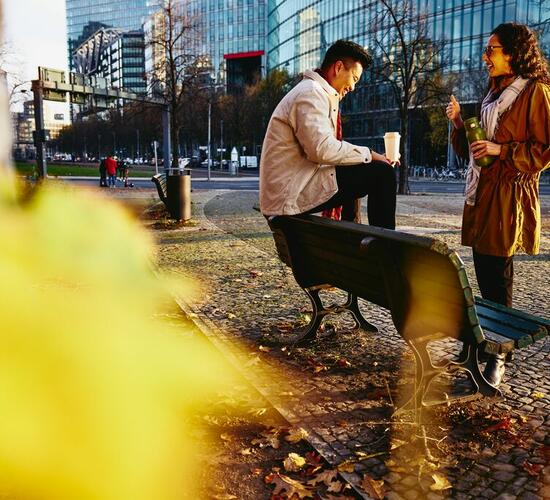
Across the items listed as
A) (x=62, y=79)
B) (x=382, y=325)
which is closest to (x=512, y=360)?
(x=382, y=325)

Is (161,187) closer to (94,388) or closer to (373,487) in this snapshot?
(94,388)

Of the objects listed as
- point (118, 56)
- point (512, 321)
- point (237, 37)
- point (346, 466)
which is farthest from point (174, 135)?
point (118, 56)

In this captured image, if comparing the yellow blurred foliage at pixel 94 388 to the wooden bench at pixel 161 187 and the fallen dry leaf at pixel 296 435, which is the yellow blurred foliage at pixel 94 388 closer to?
the fallen dry leaf at pixel 296 435

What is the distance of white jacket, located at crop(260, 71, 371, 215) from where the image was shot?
12.8 ft

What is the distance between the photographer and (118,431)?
336 cm

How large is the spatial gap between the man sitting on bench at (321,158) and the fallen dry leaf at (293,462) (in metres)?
1.62

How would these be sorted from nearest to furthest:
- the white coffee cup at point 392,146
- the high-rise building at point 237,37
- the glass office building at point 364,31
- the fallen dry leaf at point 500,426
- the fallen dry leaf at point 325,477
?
the fallen dry leaf at point 325,477 → the fallen dry leaf at point 500,426 → the white coffee cup at point 392,146 → the glass office building at point 364,31 → the high-rise building at point 237,37

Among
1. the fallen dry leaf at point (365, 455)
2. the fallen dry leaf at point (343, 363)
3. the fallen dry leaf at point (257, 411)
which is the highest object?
the fallen dry leaf at point (365, 455)

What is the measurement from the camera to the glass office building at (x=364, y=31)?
54.5 m

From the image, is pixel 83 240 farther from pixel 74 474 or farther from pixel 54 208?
pixel 74 474

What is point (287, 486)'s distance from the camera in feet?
9.08

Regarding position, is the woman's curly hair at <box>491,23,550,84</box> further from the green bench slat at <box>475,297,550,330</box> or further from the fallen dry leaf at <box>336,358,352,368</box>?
the fallen dry leaf at <box>336,358,352,368</box>

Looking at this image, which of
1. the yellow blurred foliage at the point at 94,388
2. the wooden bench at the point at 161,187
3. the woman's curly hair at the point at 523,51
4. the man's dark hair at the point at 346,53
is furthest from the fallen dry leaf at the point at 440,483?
the wooden bench at the point at 161,187

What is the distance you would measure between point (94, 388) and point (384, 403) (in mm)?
1781
